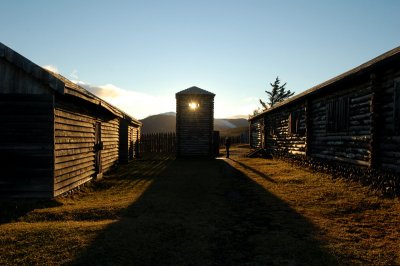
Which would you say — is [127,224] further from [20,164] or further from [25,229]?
[20,164]

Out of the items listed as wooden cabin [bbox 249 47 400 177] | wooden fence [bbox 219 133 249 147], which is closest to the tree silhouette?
wooden fence [bbox 219 133 249 147]

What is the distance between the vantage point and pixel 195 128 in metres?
22.2

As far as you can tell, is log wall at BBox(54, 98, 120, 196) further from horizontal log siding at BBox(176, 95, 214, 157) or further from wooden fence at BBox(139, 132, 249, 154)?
wooden fence at BBox(139, 132, 249, 154)

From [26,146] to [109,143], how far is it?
6.81 m

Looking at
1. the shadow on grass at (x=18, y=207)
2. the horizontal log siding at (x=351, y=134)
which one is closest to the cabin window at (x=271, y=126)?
the horizontal log siding at (x=351, y=134)

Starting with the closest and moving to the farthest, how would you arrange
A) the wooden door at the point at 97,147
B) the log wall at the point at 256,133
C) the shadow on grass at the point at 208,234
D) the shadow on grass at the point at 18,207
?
the shadow on grass at the point at 208,234 < the shadow on grass at the point at 18,207 < the wooden door at the point at 97,147 < the log wall at the point at 256,133

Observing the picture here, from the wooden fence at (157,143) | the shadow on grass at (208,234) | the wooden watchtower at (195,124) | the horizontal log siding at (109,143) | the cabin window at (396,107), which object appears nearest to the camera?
the shadow on grass at (208,234)

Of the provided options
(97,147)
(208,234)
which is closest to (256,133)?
(97,147)

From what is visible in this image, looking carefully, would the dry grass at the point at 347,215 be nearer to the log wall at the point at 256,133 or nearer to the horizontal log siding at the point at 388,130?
the horizontal log siding at the point at 388,130

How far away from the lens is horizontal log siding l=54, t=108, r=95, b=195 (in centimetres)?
782

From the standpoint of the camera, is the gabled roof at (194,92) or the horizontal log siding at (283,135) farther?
the gabled roof at (194,92)

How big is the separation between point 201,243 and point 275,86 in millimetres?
50260

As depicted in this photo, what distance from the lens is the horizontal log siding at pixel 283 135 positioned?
1519 cm

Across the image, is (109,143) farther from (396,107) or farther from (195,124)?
(396,107)
